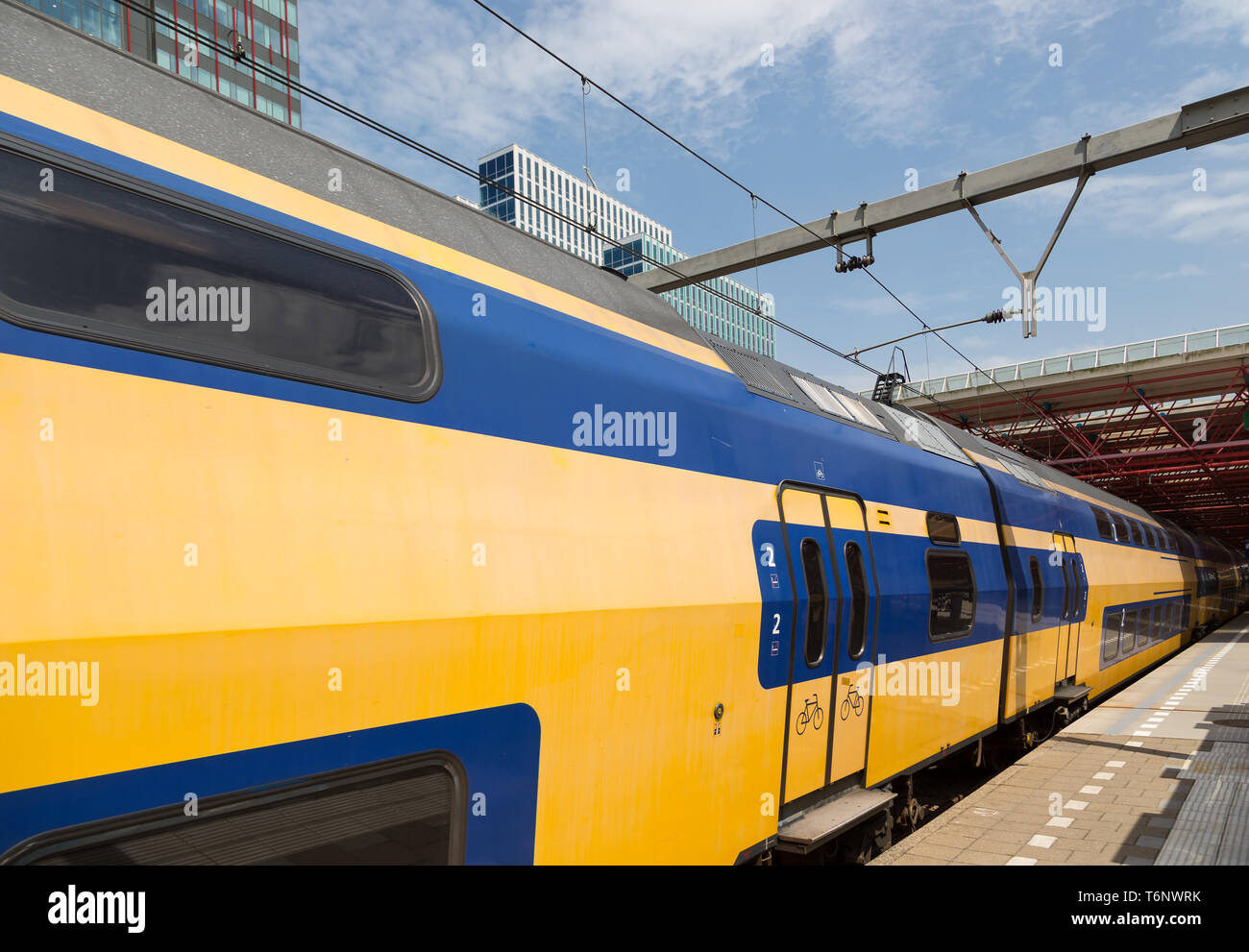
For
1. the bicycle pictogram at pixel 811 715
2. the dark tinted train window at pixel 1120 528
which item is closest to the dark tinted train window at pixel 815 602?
the bicycle pictogram at pixel 811 715

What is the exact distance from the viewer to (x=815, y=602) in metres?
5.49

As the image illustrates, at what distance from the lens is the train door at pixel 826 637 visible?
17.3ft

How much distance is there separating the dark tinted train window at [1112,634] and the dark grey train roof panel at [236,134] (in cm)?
1383

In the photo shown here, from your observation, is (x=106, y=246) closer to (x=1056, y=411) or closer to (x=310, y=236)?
(x=310, y=236)

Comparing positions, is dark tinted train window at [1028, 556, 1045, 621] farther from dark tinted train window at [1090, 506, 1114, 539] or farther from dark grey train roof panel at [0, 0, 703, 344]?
dark grey train roof panel at [0, 0, 703, 344]

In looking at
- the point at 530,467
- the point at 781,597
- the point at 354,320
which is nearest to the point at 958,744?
the point at 781,597

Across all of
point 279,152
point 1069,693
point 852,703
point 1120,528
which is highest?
point 279,152

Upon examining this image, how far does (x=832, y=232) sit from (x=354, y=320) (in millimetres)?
7675

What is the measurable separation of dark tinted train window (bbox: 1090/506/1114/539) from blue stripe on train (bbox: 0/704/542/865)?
14445mm

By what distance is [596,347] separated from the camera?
4.19m

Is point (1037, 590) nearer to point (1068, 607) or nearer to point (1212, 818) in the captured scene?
point (1068, 607)

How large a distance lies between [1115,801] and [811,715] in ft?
17.5
